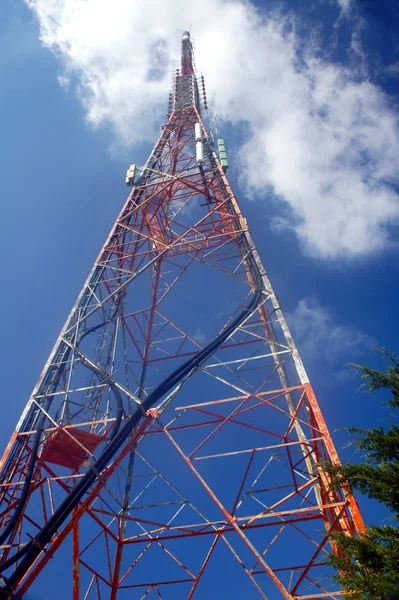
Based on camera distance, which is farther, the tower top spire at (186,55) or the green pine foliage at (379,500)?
the tower top spire at (186,55)

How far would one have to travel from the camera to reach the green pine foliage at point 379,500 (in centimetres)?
554

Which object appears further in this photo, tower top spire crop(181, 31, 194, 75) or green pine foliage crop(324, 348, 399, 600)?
tower top spire crop(181, 31, 194, 75)

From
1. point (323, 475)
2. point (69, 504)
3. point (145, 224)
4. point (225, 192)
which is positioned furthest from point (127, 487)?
point (225, 192)

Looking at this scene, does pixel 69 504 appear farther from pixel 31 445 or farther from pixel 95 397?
pixel 95 397

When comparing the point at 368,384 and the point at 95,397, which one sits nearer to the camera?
the point at 368,384

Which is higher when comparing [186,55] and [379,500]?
[186,55]

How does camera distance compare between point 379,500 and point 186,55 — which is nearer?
point 379,500

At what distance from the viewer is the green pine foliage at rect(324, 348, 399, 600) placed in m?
5.54

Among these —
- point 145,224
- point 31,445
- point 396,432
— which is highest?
point 145,224

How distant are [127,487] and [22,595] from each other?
16.3 ft

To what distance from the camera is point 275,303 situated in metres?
11.2

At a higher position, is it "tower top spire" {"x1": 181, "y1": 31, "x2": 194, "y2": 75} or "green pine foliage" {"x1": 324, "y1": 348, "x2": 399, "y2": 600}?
"tower top spire" {"x1": 181, "y1": 31, "x2": 194, "y2": 75}

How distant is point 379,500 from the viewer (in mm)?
6449

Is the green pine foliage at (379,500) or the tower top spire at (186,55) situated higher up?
the tower top spire at (186,55)
